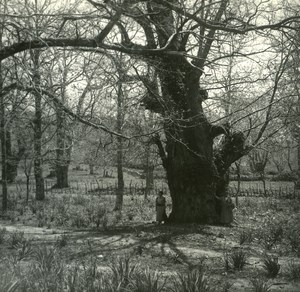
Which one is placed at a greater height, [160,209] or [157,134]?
[157,134]

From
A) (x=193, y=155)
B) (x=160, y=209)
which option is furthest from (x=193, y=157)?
(x=160, y=209)

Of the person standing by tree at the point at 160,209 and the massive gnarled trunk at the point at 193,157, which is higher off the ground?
the massive gnarled trunk at the point at 193,157

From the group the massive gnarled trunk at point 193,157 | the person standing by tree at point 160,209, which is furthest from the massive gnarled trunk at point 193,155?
the person standing by tree at point 160,209

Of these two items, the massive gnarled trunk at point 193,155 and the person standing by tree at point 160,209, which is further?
the person standing by tree at point 160,209

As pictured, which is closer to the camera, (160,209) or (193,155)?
(193,155)

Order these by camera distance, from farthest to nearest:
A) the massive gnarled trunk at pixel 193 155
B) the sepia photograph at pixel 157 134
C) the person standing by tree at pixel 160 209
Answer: the person standing by tree at pixel 160 209
the massive gnarled trunk at pixel 193 155
the sepia photograph at pixel 157 134

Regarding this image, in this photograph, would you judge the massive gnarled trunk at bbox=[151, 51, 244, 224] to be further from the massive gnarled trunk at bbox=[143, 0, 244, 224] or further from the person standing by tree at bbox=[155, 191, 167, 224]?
the person standing by tree at bbox=[155, 191, 167, 224]

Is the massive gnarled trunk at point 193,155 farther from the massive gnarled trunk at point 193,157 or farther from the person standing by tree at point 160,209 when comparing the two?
the person standing by tree at point 160,209

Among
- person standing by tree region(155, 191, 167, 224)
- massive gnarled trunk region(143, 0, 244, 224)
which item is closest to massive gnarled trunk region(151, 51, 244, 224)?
massive gnarled trunk region(143, 0, 244, 224)

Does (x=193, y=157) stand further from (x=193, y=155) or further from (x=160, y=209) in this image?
(x=160, y=209)

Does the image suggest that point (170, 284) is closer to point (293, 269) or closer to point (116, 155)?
point (293, 269)

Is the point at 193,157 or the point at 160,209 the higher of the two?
the point at 193,157

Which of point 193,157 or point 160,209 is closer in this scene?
point 193,157

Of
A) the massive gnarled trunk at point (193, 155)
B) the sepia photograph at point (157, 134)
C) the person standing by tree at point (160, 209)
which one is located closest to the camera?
the sepia photograph at point (157, 134)
